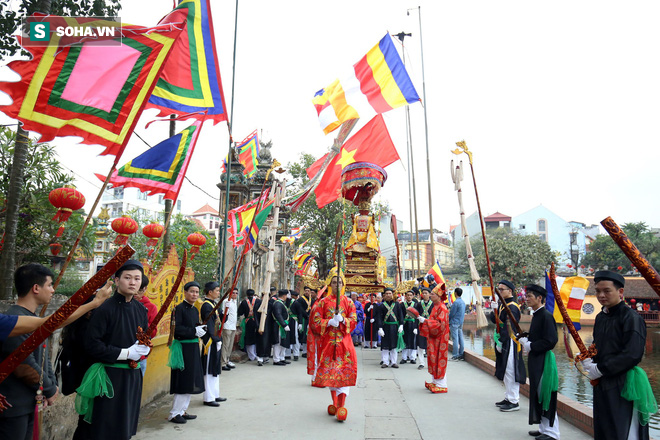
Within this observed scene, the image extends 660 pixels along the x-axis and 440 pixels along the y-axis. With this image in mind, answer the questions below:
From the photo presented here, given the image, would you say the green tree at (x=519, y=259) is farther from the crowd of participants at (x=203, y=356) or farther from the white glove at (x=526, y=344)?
the white glove at (x=526, y=344)

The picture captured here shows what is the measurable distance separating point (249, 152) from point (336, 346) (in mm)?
10408

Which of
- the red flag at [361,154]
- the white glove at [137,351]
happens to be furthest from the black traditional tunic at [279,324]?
the white glove at [137,351]

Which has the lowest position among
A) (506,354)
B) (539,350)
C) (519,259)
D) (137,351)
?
(506,354)

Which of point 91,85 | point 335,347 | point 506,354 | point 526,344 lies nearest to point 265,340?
point 335,347

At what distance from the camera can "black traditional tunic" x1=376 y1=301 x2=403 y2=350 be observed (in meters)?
10.3

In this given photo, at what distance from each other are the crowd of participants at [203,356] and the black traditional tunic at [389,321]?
263 centimetres

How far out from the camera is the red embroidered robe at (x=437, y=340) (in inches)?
288

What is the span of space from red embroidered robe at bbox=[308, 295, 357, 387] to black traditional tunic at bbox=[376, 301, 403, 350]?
442cm

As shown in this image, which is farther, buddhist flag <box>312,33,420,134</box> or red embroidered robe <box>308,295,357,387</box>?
buddhist flag <box>312,33,420,134</box>

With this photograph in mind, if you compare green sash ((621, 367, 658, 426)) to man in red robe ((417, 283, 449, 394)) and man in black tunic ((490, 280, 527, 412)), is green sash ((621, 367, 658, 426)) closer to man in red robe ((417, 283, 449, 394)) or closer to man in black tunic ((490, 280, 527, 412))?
man in black tunic ((490, 280, 527, 412))

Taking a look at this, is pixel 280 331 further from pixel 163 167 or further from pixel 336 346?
pixel 163 167

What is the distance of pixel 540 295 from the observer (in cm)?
534

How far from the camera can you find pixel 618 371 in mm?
3631

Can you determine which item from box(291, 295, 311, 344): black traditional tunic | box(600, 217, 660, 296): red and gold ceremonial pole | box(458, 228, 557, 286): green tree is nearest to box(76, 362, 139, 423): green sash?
box(600, 217, 660, 296): red and gold ceremonial pole
